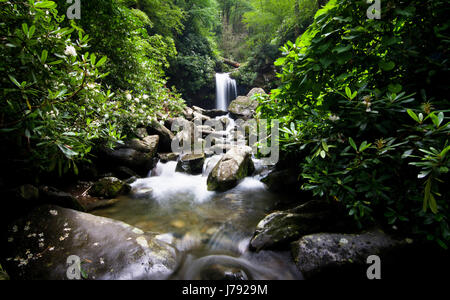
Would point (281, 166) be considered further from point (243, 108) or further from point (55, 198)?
point (243, 108)

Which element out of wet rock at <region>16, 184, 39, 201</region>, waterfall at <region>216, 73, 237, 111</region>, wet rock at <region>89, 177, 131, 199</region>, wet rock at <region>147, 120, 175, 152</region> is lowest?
wet rock at <region>89, 177, 131, 199</region>

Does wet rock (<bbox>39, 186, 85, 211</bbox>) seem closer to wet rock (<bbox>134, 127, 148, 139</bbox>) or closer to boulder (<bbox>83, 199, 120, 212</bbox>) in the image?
boulder (<bbox>83, 199, 120, 212</bbox>)

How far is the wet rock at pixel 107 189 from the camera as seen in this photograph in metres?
4.53

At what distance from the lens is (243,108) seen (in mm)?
13477

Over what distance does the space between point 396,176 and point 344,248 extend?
101 centimetres

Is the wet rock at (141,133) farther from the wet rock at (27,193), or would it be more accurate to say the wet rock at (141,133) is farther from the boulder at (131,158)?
the wet rock at (27,193)

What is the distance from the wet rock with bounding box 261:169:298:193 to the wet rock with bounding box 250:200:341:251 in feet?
5.27

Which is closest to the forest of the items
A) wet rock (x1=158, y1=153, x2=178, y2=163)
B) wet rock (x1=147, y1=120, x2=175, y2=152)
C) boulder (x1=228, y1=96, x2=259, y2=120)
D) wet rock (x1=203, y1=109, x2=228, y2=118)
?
wet rock (x1=158, y1=153, x2=178, y2=163)

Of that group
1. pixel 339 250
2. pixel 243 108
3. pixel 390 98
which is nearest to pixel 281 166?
pixel 339 250

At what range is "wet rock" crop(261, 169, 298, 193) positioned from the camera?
4547mm

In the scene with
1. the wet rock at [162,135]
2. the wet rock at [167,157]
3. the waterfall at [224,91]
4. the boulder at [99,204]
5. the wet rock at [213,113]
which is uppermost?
the waterfall at [224,91]

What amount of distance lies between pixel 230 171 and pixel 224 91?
12789 mm

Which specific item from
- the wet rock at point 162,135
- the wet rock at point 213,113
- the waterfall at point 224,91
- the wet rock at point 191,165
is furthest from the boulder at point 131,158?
the waterfall at point 224,91

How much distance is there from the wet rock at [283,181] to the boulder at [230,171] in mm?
885
